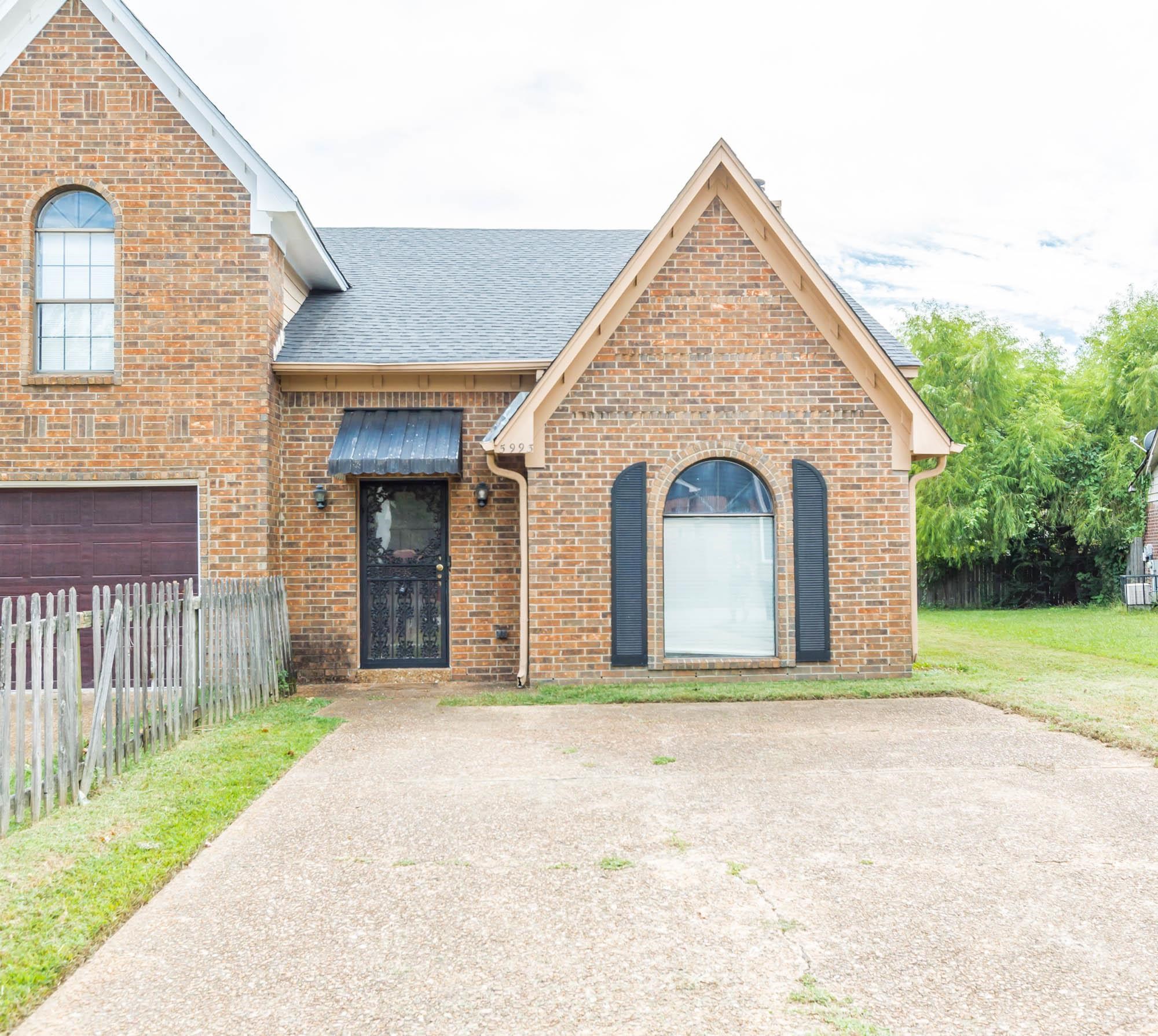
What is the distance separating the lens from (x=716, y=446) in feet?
35.3

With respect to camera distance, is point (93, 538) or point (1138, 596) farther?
point (1138, 596)

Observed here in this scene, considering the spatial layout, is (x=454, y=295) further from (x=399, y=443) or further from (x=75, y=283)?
(x=75, y=283)

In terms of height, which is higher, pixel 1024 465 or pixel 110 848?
pixel 1024 465

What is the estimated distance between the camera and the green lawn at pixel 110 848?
368 centimetres

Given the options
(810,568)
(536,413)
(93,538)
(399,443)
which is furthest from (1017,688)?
(93,538)

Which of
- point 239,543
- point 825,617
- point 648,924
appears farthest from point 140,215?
point 648,924

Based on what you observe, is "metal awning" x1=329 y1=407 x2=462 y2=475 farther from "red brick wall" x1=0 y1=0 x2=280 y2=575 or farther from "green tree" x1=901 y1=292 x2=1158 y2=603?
"green tree" x1=901 y1=292 x2=1158 y2=603

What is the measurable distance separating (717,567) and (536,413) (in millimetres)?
2635

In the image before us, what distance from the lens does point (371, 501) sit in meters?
11.5

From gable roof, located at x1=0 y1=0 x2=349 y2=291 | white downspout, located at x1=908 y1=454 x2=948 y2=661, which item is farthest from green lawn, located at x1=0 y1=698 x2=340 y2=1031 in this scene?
gable roof, located at x1=0 y1=0 x2=349 y2=291

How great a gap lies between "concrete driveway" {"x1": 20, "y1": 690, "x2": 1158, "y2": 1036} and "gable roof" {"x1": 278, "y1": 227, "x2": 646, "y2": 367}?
5.70 metres

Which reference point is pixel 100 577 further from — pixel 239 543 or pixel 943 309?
pixel 943 309

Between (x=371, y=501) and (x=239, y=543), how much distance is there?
1.59 metres

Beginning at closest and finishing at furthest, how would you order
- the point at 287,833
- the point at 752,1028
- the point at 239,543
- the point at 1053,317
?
the point at 752,1028
the point at 287,833
the point at 239,543
the point at 1053,317
